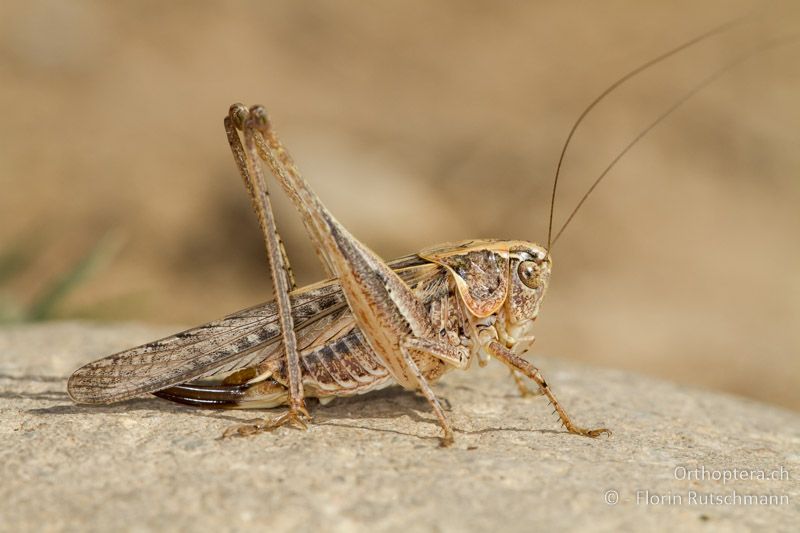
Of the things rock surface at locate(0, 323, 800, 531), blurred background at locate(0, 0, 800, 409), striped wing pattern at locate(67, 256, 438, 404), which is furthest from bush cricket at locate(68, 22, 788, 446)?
blurred background at locate(0, 0, 800, 409)

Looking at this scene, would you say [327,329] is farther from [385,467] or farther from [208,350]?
[385,467]

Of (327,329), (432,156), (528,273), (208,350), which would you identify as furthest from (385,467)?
(432,156)

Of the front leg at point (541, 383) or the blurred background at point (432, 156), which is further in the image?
the blurred background at point (432, 156)

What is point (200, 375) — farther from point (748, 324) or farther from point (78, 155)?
point (78, 155)

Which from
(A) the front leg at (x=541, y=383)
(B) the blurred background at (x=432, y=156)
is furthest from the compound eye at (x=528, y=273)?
(B) the blurred background at (x=432, y=156)

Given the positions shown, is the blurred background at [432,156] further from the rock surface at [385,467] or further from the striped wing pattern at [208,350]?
the rock surface at [385,467]

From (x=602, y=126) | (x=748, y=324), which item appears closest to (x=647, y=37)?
(x=602, y=126)
